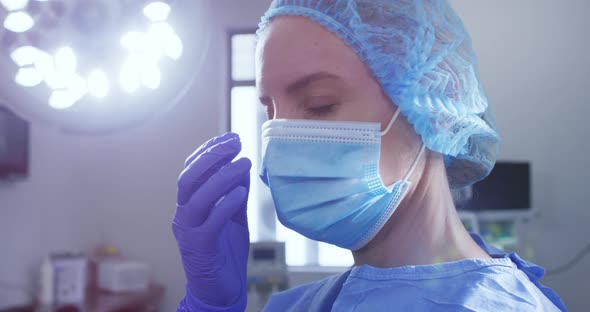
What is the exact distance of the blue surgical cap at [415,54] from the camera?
75 cm

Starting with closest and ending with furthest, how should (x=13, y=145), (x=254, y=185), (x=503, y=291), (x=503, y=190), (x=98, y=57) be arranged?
(x=503, y=291) → (x=98, y=57) → (x=13, y=145) → (x=503, y=190) → (x=254, y=185)

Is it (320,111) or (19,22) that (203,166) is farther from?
(19,22)

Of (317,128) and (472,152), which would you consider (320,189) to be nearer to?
(317,128)

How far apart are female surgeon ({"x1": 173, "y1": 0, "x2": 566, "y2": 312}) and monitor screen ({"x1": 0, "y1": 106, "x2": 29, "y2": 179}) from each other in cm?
145

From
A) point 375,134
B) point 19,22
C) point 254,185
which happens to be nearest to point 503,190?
point 254,185

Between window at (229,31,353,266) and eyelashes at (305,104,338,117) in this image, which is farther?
window at (229,31,353,266)

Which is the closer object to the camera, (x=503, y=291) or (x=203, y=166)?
(x=503, y=291)

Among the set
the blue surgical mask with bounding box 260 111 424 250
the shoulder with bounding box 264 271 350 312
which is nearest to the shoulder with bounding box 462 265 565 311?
the blue surgical mask with bounding box 260 111 424 250

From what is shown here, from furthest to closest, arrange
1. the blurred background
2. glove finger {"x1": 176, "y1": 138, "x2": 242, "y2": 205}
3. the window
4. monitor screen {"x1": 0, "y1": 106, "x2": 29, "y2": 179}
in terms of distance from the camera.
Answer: the window
the blurred background
monitor screen {"x1": 0, "y1": 106, "x2": 29, "y2": 179}
glove finger {"x1": 176, "y1": 138, "x2": 242, "y2": 205}

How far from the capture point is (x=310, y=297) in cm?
93

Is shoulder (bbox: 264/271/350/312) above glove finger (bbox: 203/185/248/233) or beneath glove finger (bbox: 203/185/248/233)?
beneath

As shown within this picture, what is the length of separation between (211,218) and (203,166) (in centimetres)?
10

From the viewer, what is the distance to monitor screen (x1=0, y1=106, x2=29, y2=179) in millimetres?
1790

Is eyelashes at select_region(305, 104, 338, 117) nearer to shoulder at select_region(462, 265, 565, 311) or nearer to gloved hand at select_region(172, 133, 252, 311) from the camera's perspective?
gloved hand at select_region(172, 133, 252, 311)
